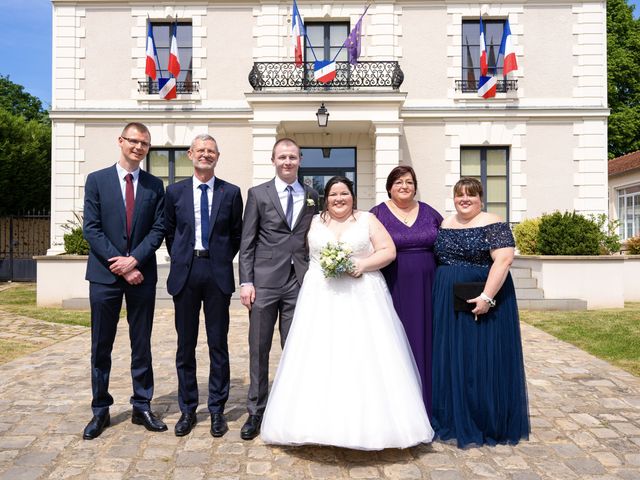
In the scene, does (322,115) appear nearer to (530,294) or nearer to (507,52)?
(507,52)

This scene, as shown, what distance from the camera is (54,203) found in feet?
50.7

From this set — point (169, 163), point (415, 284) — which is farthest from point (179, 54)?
point (415, 284)

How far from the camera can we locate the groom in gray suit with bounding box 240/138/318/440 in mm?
4277

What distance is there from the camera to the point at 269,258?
4.28 metres

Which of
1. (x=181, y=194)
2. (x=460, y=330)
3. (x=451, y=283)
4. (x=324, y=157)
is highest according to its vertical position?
(x=324, y=157)

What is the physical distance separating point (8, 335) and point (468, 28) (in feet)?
47.5

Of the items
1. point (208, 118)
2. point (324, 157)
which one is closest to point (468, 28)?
point (324, 157)

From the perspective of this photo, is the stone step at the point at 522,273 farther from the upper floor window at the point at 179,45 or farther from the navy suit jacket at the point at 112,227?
the upper floor window at the point at 179,45

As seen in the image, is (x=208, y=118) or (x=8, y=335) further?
(x=208, y=118)

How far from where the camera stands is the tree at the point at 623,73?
27.1 m

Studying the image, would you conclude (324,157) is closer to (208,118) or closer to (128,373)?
(208,118)

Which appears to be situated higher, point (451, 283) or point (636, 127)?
point (636, 127)

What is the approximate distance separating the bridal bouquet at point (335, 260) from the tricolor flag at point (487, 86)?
12.4m

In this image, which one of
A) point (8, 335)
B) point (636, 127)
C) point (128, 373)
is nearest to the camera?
point (128, 373)
